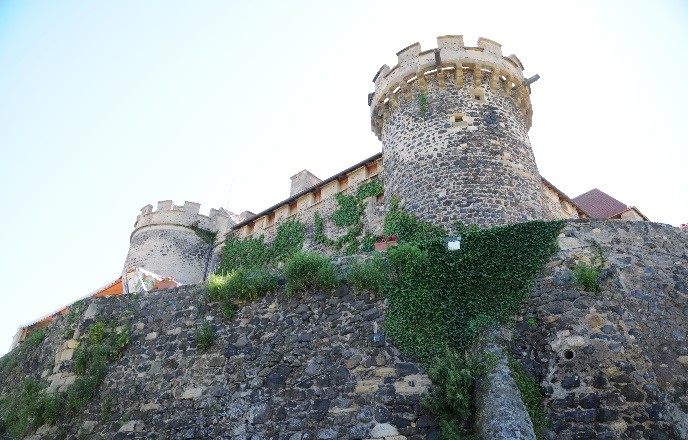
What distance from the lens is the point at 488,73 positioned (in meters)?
15.1

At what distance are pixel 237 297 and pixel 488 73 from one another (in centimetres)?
1015

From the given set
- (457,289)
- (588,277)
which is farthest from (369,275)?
(588,277)

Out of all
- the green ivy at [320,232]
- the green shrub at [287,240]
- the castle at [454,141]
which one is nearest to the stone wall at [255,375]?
the castle at [454,141]

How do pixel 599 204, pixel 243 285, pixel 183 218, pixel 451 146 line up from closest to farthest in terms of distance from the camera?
1. pixel 243 285
2. pixel 451 146
3. pixel 183 218
4. pixel 599 204

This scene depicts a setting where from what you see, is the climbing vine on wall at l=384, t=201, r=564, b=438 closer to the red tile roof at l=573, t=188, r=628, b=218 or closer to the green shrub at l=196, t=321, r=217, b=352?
the green shrub at l=196, t=321, r=217, b=352

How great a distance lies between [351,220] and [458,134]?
18.5 ft

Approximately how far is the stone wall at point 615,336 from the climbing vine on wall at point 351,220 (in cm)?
862

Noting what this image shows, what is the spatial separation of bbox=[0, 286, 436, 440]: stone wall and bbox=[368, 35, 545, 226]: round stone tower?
5.04 m

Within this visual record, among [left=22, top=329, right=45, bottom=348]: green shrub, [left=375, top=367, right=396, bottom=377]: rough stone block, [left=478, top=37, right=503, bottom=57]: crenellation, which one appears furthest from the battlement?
[left=22, top=329, right=45, bottom=348]: green shrub

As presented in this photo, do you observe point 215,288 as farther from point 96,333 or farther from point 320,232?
point 320,232

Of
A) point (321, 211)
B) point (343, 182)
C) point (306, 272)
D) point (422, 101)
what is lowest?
point (306, 272)

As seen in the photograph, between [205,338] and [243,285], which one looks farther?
[243,285]

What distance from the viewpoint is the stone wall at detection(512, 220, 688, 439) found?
7066 mm

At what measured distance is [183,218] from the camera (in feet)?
77.4
